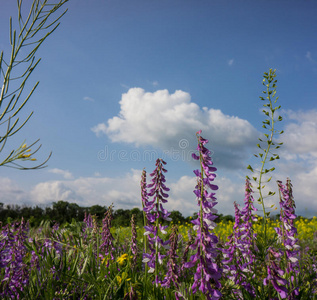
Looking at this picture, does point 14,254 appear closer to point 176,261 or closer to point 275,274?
point 176,261

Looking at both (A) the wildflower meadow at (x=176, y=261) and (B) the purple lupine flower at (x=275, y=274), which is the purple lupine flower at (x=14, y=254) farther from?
(B) the purple lupine flower at (x=275, y=274)

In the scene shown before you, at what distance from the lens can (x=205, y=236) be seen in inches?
88.4

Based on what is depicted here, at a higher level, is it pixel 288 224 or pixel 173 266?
pixel 288 224

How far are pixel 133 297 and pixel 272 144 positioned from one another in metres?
2.79

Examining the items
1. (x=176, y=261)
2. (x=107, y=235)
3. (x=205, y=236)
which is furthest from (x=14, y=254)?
(x=205, y=236)

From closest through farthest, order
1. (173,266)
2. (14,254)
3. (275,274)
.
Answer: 1. (275,274)
2. (173,266)
3. (14,254)

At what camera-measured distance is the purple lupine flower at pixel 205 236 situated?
2203mm

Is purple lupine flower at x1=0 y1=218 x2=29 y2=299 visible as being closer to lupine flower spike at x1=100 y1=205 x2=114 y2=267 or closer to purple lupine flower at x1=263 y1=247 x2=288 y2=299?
lupine flower spike at x1=100 y1=205 x2=114 y2=267

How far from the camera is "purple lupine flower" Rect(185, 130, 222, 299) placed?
2203 mm

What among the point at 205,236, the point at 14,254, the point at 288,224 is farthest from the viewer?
the point at 14,254

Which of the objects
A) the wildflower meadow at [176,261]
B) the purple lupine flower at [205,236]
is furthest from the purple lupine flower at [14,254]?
the purple lupine flower at [205,236]

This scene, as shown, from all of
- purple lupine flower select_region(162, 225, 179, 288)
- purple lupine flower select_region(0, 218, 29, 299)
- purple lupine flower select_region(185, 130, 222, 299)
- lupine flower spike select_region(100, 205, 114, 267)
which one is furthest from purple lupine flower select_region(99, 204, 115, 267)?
purple lupine flower select_region(185, 130, 222, 299)

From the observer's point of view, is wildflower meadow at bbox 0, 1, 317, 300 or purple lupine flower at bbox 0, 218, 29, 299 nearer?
wildflower meadow at bbox 0, 1, 317, 300

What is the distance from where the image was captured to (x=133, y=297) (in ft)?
7.76
